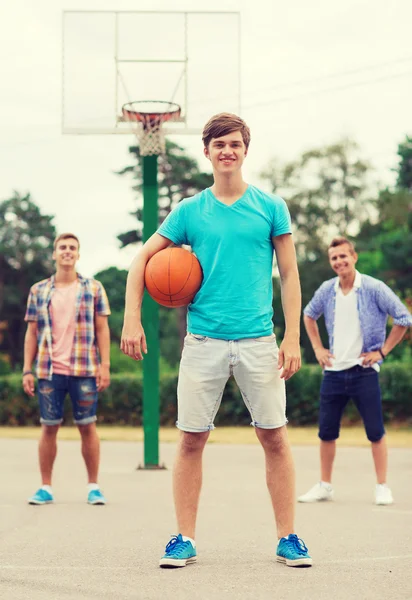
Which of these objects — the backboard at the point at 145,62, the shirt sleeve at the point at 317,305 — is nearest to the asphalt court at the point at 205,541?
the shirt sleeve at the point at 317,305

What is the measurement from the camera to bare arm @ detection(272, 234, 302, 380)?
209 inches

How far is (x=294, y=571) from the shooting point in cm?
522

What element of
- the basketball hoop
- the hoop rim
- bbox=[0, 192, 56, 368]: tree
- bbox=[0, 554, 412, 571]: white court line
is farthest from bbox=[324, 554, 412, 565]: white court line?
bbox=[0, 192, 56, 368]: tree

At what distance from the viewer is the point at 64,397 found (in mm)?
8039

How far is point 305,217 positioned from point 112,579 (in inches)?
2103

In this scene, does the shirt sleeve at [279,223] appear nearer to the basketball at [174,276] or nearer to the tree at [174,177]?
the basketball at [174,276]

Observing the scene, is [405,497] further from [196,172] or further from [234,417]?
[196,172]

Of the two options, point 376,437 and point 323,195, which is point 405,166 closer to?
point 323,195

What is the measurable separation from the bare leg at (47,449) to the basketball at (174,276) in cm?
295

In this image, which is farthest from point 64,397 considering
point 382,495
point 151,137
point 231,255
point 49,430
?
point 151,137

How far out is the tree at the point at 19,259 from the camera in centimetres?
6334

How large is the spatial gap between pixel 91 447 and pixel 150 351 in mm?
2941

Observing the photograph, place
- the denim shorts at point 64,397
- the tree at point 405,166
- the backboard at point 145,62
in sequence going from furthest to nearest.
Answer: the tree at point 405,166
the backboard at point 145,62
the denim shorts at point 64,397

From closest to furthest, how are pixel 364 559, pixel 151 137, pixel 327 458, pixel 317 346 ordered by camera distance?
pixel 364 559 < pixel 327 458 < pixel 317 346 < pixel 151 137
